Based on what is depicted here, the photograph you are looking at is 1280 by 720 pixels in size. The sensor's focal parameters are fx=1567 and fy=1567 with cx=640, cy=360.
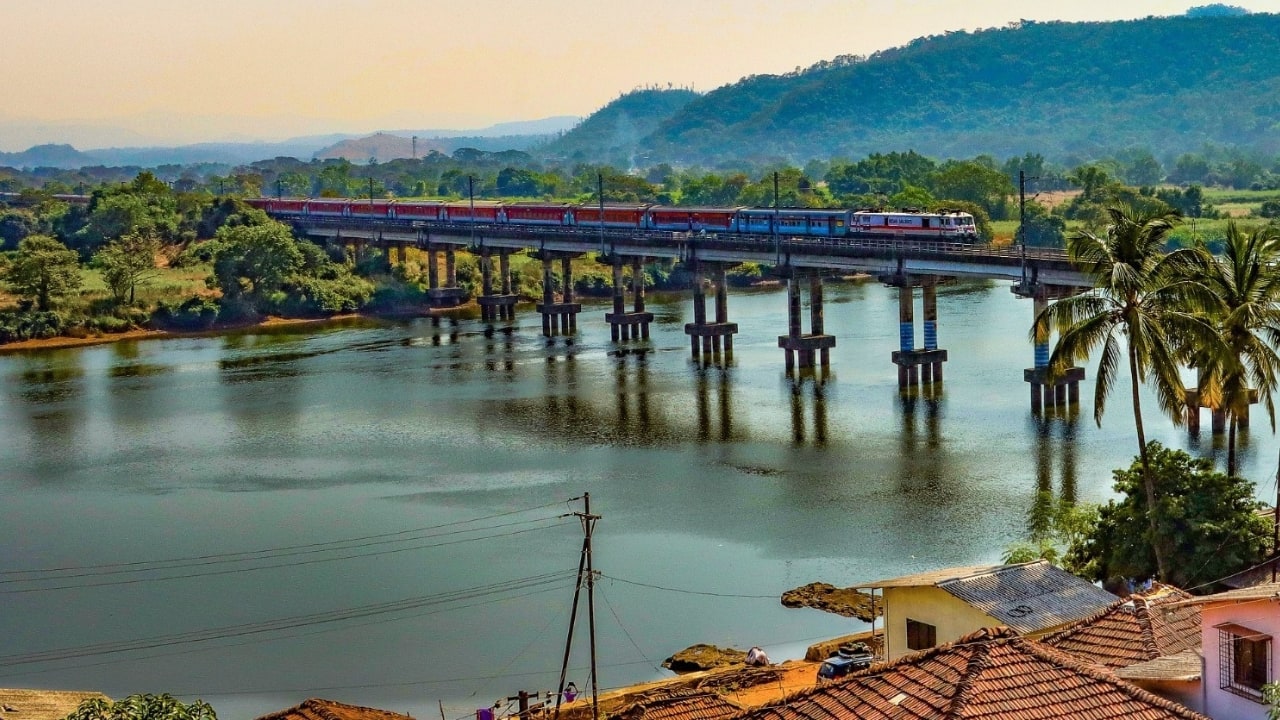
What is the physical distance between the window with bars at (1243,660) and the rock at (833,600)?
15177 mm

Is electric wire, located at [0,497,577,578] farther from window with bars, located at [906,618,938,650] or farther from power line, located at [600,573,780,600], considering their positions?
window with bars, located at [906,618,938,650]

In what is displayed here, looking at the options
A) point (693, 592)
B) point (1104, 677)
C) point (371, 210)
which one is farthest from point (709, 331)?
point (1104, 677)

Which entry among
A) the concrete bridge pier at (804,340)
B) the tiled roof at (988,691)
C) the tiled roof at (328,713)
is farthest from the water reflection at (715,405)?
the tiled roof at (988,691)

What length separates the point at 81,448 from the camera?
170 feet

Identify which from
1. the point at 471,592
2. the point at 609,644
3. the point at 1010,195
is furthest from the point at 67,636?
the point at 1010,195

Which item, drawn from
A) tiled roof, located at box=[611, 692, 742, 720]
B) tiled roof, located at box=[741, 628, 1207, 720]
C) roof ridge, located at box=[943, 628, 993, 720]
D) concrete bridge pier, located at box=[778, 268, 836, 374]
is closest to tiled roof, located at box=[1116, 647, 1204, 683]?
Answer: tiled roof, located at box=[741, 628, 1207, 720]

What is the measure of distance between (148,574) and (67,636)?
408 cm

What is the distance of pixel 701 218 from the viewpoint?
80.1 m

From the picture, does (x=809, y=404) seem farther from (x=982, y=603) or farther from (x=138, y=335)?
(x=138, y=335)

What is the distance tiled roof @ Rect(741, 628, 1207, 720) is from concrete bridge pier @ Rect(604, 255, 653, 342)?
6092cm

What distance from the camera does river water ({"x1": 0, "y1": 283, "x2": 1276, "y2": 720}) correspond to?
30.4 metres

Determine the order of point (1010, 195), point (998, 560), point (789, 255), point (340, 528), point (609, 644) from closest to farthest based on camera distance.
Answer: point (609, 644)
point (998, 560)
point (340, 528)
point (789, 255)
point (1010, 195)

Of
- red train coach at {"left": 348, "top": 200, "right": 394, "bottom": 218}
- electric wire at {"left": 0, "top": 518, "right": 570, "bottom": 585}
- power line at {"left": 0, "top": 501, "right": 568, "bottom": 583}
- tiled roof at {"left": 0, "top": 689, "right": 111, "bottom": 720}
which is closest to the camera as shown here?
tiled roof at {"left": 0, "top": 689, "right": 111, "bottom": 720}

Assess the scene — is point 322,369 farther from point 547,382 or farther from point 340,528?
point 340,528
